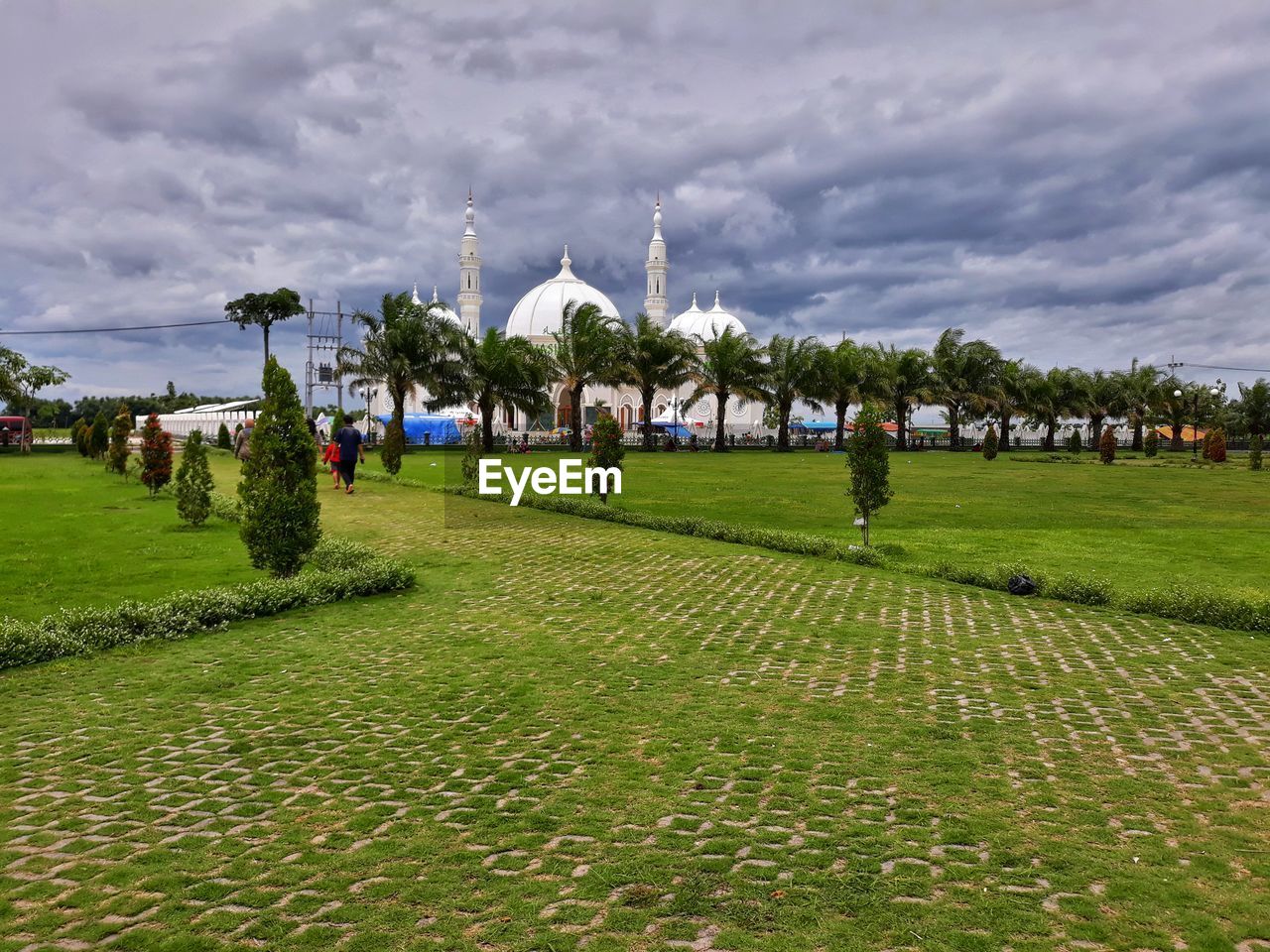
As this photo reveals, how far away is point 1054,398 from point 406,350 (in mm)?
39922

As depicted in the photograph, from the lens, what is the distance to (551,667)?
6406 millimetres

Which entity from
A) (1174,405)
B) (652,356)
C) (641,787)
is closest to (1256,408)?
(1174,405)

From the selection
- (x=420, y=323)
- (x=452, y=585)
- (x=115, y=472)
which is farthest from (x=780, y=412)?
(x=452, y=585)

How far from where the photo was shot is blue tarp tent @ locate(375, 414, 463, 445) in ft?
163

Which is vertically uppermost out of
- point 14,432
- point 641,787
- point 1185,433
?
point 1185,433

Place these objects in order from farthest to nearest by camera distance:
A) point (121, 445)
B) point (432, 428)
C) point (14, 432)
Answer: point (432, 428) → point (14, 432) → point (121, 445)

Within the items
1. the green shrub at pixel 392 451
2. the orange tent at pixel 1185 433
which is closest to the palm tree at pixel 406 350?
the green shrub at pixel 392 451

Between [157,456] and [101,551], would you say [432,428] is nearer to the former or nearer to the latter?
[157,456]

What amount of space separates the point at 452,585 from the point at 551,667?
3.41 m

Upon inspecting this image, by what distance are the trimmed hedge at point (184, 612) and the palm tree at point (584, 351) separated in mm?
27420

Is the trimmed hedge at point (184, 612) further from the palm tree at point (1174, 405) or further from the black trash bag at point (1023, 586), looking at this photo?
the palm tree at point (1174, 405)

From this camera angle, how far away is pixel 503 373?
121 ft

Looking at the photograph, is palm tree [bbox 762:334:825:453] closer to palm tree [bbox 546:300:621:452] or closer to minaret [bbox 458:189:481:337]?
palm tree [bbox 546:300:621:452]

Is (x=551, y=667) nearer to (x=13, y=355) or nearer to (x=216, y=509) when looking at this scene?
(x=216, y=509)
